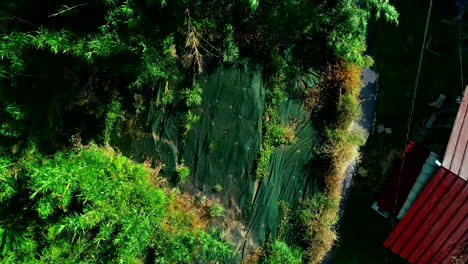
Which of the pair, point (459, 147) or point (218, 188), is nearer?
point (459, 147)

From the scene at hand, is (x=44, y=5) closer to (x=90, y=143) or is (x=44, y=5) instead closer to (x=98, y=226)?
(x=90, y=143)

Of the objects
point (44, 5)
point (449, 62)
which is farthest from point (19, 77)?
point (449, 62)

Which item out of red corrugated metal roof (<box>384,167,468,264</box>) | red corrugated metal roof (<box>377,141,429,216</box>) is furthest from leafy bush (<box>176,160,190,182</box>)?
red corrugated metal roof (<box>384,167,468,264</box>)

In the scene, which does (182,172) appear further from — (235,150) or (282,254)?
(282,254)

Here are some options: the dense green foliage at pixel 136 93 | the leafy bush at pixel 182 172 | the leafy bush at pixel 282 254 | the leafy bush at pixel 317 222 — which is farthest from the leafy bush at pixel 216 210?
the leafy bush at pixel 317 222

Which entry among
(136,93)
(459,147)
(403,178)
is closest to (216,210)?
(136,93)
